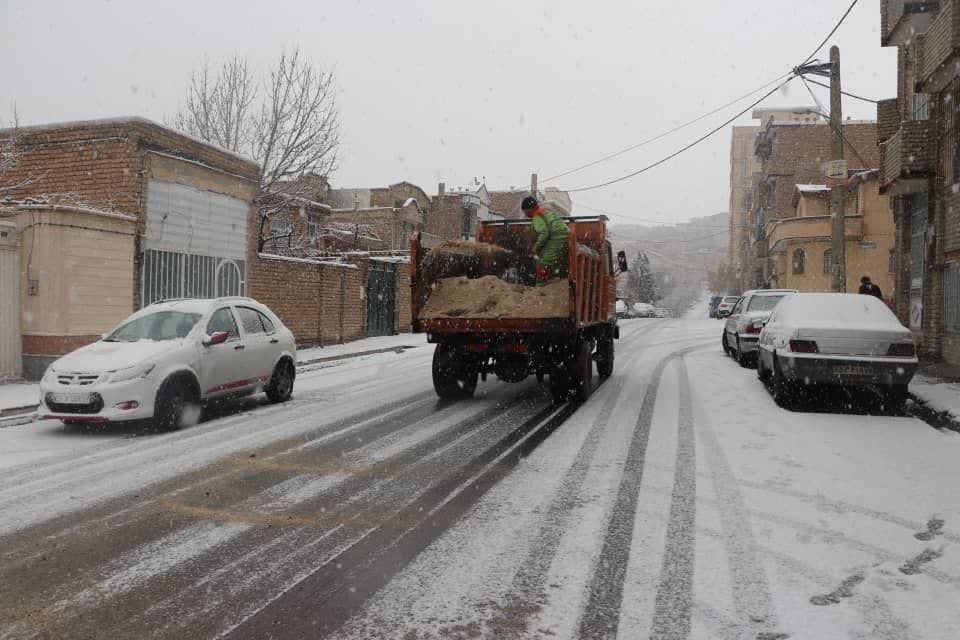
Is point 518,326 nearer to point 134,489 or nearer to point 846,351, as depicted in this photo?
point 846,351

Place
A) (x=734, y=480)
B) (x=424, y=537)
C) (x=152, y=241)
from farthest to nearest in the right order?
(x=152, y=241) < (x=734, y=480) < (x=424, y=537)

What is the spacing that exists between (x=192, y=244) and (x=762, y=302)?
12.8 metres

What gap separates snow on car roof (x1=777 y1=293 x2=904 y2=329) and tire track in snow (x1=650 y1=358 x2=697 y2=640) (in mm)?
4004

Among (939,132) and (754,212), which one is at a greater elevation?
(754,212)

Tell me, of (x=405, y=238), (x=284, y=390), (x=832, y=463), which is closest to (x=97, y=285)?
(x=284, y=390)

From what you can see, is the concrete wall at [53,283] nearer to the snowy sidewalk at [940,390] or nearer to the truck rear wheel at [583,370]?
the truck rear wheel at [583,370]

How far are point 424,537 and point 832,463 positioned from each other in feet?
13.9

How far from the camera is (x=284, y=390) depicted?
1070 centimetres

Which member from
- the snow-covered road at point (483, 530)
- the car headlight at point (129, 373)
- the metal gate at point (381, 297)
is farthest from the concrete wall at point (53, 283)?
the metal gate at point (381, 297)

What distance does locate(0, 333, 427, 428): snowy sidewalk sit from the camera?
31.7ft

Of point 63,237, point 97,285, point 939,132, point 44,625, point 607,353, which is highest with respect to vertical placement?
point 939,132

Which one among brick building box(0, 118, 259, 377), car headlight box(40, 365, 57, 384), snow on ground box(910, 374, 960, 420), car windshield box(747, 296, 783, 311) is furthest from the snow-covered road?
car windshield box(747, 296, 783, 311)

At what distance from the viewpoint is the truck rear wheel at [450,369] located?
10445 millimetres

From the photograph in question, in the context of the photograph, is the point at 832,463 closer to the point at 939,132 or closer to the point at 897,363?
the point at 897,363
